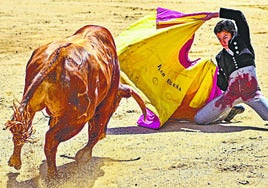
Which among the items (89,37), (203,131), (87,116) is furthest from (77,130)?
(203,131)

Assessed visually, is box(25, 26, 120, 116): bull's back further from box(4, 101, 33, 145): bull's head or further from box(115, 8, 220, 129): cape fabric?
box(115, 8, 220, 129): cape fabric

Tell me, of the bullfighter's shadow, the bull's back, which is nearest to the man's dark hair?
the bull's back

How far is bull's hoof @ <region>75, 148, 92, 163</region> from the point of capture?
5.77 metres

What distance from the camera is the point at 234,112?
7.19 metres

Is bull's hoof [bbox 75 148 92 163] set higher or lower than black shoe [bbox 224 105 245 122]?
higher

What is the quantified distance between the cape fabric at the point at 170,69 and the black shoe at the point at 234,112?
26cm

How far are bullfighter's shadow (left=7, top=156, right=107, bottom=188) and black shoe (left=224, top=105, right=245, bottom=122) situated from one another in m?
1.72

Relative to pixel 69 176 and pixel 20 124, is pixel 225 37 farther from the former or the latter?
pixel 20 124

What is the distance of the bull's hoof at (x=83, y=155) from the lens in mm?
5773

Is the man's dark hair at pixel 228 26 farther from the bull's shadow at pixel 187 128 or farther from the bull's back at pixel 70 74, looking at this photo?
the bull's back at pixel 70 74

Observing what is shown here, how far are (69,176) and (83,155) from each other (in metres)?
0.33

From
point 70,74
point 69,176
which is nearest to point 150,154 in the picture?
point 69,176

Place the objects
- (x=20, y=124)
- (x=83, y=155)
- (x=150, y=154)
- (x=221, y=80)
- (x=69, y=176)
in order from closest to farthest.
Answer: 1. (x=20, y=124)
2. (x=69, y=176)
3. (x=83, y=155)
4. (x=150, y=154)
5. (x=221, y=80)

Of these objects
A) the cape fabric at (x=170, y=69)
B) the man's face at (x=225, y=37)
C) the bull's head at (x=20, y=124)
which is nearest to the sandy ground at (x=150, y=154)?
the cape fabric at (x=170, y=69)
